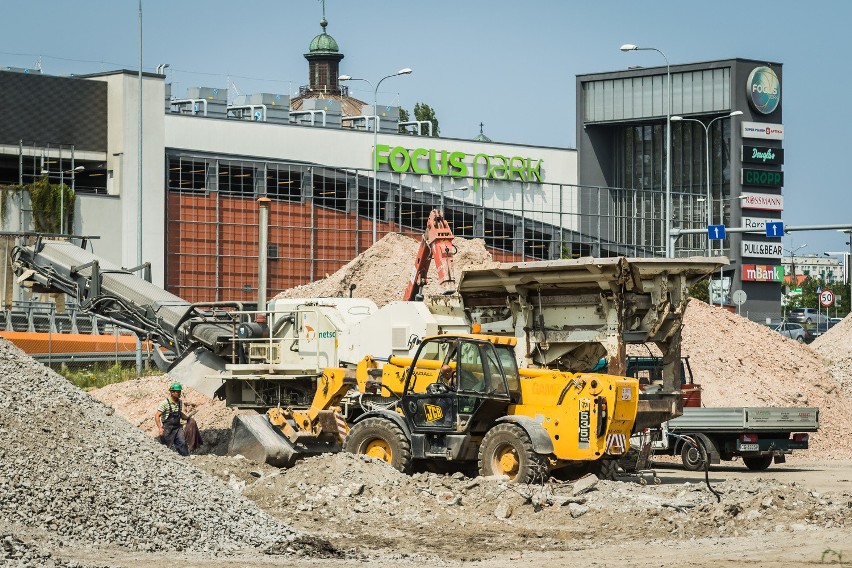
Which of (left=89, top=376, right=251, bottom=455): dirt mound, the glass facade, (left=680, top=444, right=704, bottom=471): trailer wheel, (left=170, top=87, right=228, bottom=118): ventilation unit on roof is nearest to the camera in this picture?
(left=680, top=444, right=704, bottom=471): trailer wheel

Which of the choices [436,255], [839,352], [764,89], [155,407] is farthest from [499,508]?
[764,89]

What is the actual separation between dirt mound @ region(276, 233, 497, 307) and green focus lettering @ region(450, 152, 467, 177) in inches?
1381

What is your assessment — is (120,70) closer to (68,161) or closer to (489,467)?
(68,161)

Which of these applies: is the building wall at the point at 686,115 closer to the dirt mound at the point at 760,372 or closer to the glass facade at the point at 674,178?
the glass facade at the point at 674,178

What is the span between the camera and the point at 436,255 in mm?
31406

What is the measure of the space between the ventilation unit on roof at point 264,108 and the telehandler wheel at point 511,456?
56.0 meters

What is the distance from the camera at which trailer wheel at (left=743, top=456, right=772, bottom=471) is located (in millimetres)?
26281

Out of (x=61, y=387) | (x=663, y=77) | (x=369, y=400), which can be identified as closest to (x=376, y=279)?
(x=369, y=400)

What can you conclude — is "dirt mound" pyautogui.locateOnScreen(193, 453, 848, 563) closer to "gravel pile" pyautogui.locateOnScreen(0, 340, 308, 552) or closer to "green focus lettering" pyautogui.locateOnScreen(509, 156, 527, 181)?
"gravel pile" pyautogui.locateOnScreen(0, 340, 308, 552)

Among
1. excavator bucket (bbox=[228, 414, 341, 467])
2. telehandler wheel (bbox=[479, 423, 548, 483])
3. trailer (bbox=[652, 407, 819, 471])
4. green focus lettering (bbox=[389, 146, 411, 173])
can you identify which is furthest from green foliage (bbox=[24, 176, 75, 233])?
telehandler wheel (bbox=[479, 423, 548, 483])

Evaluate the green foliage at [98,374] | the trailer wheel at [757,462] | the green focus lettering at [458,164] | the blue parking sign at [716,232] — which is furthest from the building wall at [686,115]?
the trailer wheel at [757,462]

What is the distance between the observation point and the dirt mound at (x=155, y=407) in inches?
1043

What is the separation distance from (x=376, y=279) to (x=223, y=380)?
44.8 feet

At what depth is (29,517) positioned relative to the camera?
13.6 meters
